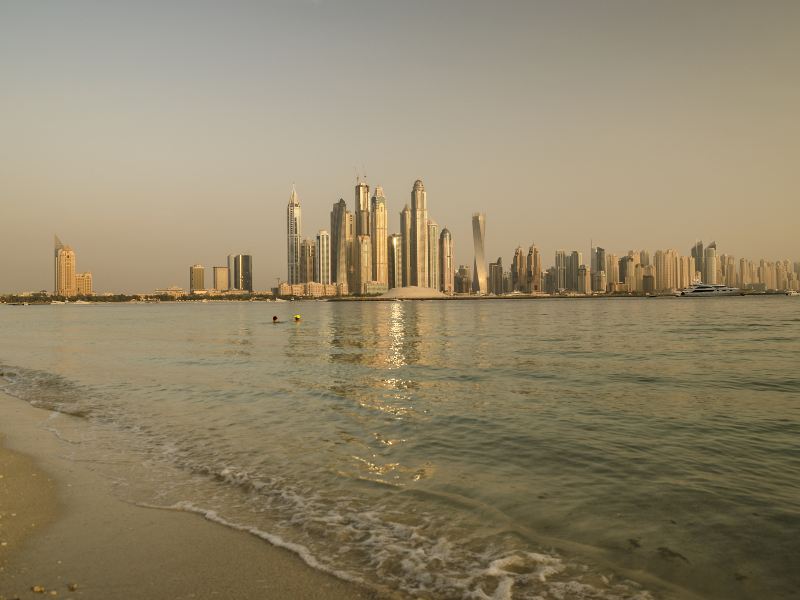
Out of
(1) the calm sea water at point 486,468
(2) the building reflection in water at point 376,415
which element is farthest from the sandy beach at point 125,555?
(2) the building reflection in water at point 376,415

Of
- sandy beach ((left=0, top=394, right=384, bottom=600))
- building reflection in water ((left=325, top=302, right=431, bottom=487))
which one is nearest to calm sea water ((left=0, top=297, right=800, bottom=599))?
building reflection in water ((left=325, top=302, right=431, bottom=487))

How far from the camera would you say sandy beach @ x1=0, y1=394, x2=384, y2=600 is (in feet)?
21.2

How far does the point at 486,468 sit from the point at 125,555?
7.83m

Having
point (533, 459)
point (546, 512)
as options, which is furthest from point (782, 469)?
point (546, 512)

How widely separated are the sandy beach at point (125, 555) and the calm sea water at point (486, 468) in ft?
1.66

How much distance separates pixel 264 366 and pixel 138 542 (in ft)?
86.0

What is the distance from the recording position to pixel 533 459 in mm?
12672

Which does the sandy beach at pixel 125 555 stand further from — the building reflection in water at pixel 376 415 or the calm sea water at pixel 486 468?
the building reflection in water at pixel 376 415

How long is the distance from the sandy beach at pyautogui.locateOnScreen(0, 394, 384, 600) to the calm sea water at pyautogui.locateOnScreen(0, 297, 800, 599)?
506 millimetres

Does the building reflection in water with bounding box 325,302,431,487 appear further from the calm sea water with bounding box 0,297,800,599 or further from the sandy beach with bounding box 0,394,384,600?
the sandy beach with bounding box 0,394,384,600

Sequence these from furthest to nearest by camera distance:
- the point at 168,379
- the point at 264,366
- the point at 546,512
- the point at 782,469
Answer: the point at 264,366 → the point at 168,379 → the point at 782,469 → the point at 546,512

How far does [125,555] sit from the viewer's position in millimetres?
7383

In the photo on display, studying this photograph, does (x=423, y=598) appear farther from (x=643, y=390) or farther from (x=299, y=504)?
(x=643, y=390)

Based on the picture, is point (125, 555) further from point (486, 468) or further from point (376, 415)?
point (376, 415)
